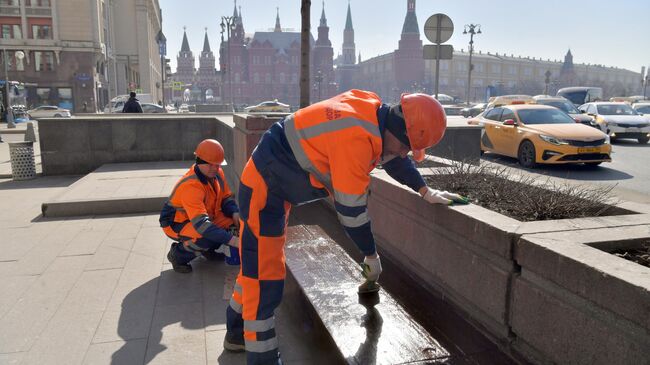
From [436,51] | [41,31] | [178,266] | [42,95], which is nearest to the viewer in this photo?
[178,266]

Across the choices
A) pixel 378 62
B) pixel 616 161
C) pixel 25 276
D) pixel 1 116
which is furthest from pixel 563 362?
pixel 378 62

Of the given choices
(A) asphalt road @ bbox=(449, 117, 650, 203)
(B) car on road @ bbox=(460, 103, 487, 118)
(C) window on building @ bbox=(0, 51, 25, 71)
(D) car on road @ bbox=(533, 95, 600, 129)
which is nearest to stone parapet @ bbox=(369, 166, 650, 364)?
(A) asphalt road @ bbox=(449, 117, 650, 203)

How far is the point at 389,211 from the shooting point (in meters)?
4.23

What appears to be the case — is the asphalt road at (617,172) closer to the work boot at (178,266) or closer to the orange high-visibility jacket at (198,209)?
the orange high-visibility jacket at (198,209)

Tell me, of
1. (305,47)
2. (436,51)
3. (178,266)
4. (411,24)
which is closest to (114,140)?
(305,47)

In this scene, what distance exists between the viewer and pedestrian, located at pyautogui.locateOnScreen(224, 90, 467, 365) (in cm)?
241

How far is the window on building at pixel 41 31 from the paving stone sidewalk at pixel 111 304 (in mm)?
52232

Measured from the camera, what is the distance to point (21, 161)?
33.1ft

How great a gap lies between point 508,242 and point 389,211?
165 cm

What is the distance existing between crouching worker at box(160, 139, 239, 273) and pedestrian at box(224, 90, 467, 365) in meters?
1.52

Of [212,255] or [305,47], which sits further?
[305,47]

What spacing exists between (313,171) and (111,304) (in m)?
2.38

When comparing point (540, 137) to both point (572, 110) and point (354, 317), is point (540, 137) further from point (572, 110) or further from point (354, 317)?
point (354, 317)

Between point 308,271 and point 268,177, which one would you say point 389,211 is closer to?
point 308,271
